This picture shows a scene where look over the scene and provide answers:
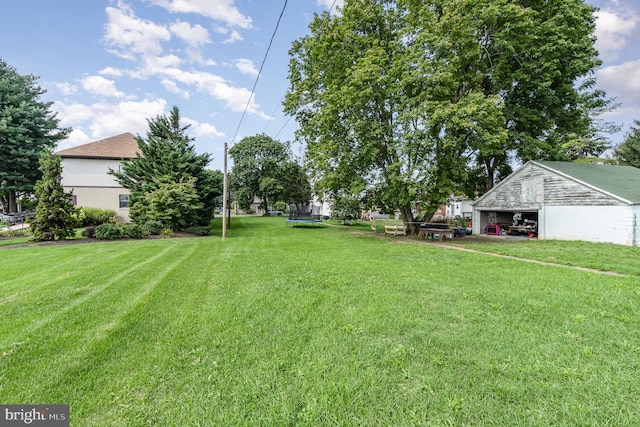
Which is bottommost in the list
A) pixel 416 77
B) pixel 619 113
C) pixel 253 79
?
pixel 253 79

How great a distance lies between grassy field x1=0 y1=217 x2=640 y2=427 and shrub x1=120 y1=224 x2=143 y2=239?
744cm

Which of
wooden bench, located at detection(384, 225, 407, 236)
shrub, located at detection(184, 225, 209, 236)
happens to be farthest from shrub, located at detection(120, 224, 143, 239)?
wooden bench, located at detection(384, 225, 407, 236)

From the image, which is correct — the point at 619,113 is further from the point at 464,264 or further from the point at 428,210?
the point at 464,264

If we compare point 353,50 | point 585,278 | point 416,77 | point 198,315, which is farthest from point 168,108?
point 585,278

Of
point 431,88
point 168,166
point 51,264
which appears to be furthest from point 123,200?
point 431,88

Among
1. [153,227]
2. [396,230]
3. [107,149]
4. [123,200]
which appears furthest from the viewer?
[107,149]

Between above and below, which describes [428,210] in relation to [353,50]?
below

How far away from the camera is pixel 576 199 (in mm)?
13570

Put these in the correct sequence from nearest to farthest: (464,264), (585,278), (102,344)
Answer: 1. (102,344)
2. (585,278)
3. (464,264)

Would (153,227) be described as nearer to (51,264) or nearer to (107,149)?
(51,264)

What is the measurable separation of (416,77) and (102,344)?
13.6 metres

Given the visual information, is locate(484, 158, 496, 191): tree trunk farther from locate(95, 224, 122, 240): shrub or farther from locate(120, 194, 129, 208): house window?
locate(120, 194, 129, 208): house window

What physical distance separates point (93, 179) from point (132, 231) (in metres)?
12.6

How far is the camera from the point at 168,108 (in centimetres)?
1677
